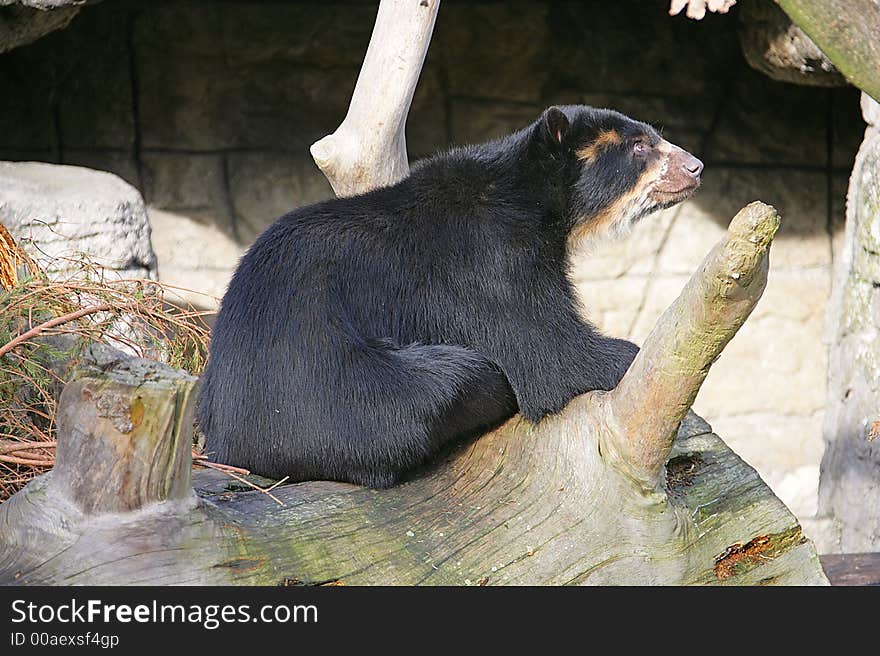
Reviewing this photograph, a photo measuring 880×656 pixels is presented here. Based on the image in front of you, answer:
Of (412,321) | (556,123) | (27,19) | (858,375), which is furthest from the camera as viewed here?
(858,375)

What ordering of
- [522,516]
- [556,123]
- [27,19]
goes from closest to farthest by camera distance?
[522,516], [556,123], [27,19]

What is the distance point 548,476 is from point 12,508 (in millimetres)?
1373

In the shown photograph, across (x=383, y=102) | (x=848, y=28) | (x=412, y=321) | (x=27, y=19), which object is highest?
(x=848, y=28)

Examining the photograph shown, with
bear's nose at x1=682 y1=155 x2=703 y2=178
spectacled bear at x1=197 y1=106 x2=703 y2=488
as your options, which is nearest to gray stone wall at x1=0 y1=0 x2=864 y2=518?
bear's nose at x1=682 y1=155 x2=703 y2=178

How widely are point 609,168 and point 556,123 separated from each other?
0.27 meters

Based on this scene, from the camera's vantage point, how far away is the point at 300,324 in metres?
3.23

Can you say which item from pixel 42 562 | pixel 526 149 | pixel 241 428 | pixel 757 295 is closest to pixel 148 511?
pixel 42 562

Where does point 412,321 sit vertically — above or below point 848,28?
below

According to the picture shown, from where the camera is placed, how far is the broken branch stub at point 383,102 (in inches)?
155

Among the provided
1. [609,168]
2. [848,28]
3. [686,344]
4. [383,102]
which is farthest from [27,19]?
[686,344]

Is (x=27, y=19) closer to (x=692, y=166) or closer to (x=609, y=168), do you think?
(x=609, y=168)

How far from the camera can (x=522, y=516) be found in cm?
296

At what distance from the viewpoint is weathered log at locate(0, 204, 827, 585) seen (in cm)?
243
